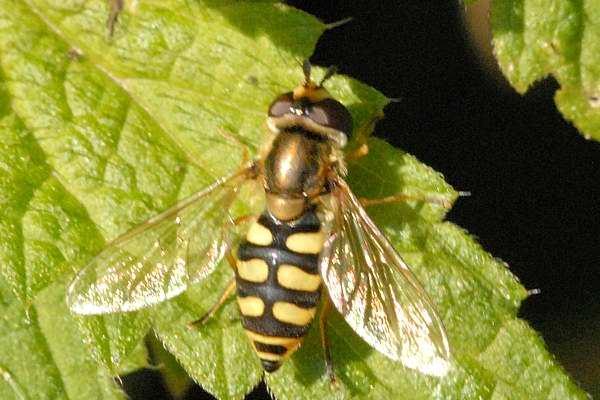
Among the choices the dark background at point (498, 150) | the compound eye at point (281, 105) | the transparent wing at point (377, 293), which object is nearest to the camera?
the transparent wing at point (377, 293)

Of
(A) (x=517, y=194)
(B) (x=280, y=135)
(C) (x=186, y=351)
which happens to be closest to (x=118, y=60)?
(B) (x=280, y=135)

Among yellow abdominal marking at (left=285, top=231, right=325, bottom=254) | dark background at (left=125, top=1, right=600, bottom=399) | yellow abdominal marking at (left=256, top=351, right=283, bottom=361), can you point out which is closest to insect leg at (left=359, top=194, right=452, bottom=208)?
yellow abdominal marking at (left=285, top=231, right=325, bottom=254)

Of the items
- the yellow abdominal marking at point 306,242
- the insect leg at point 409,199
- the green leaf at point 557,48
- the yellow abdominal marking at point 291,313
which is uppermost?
the green leaf at point 557,48

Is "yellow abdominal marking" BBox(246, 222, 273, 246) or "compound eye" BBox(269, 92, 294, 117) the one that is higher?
"compound eye" BBox(269, 92, 294, 117)

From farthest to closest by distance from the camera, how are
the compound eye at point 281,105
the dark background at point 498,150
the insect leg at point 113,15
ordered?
the dark background at point 498,150 → the insect leg at point 113,15 → the compound eye at point 281,105

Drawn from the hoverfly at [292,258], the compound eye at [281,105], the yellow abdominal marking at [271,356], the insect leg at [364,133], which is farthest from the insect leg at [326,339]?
the compound eye at [281,105]

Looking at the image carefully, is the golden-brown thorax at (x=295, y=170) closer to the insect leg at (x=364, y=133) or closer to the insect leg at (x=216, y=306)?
the insect leg at (x=364, y=133)

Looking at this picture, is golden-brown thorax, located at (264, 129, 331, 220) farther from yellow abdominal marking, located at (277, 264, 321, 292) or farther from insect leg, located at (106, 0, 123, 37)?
insect leg, located at (106, 0, 123, 37)
